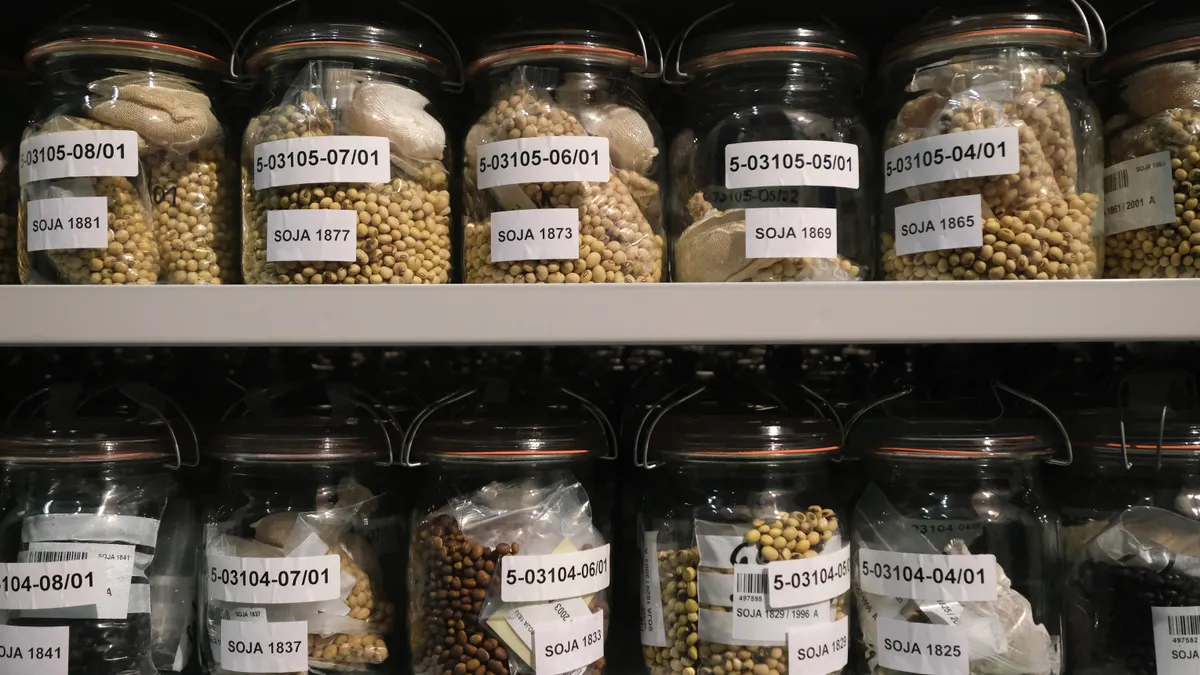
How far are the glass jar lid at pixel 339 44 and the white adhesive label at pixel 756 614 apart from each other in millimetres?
495

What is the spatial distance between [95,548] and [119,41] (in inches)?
15.8

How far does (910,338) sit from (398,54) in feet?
1.50

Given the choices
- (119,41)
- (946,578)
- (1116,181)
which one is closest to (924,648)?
(946,578)

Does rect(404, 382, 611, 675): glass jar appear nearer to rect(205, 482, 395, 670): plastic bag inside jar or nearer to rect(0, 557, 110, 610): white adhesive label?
rect(205, 482, 395, 670): plastic bag inside jar

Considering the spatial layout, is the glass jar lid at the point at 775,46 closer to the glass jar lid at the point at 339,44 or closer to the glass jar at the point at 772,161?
the glass jar at the point at 772,161

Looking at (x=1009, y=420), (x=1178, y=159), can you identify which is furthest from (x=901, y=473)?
(x=1178, y=159)

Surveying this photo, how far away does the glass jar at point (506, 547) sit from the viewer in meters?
0.65

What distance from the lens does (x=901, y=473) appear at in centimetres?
72

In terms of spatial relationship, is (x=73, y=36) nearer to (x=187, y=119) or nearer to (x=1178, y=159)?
(x=187, y=119)

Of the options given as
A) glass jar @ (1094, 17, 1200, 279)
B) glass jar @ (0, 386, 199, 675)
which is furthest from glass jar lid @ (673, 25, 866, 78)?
glass jar @ (0, 386, 199, 675)

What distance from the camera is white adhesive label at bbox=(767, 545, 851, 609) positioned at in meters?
0.64

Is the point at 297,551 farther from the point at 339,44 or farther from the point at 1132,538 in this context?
the point at 1132,538

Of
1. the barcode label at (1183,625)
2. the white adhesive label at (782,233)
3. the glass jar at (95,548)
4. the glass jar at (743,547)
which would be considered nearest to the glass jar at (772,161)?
the white adhesive label at (782,233)

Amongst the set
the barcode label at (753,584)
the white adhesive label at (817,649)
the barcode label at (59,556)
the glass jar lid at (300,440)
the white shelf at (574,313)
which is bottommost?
the white adhesive label at (817,649)
